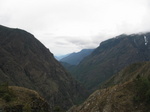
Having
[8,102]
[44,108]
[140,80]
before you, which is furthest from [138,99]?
[8,102]

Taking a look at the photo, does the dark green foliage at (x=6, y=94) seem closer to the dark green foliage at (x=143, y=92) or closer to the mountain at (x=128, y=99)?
the mountain at (x=128, y=99)

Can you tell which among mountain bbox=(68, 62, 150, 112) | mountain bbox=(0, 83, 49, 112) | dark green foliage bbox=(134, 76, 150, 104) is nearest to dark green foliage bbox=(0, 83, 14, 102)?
mountain bbox=(0, 83, 49, 112)

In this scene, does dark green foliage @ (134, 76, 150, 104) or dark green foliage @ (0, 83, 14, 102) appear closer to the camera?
dark green foliage @ (134, 76, 150, 104)

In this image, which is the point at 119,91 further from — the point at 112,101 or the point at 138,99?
the point at 138,99

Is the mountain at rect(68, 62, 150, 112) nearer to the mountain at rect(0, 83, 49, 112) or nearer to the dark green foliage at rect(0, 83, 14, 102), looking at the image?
the mountain at rect(0, 83, 49, 112)

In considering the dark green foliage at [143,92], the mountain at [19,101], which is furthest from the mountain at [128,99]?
the mountain at [19,101]

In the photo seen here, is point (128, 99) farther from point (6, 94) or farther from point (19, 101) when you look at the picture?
point (6, 94)

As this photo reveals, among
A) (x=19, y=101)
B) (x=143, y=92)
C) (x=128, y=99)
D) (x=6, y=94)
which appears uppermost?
(x=6, y=94)

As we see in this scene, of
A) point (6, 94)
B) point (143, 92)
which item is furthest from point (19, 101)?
point (143, 92)
